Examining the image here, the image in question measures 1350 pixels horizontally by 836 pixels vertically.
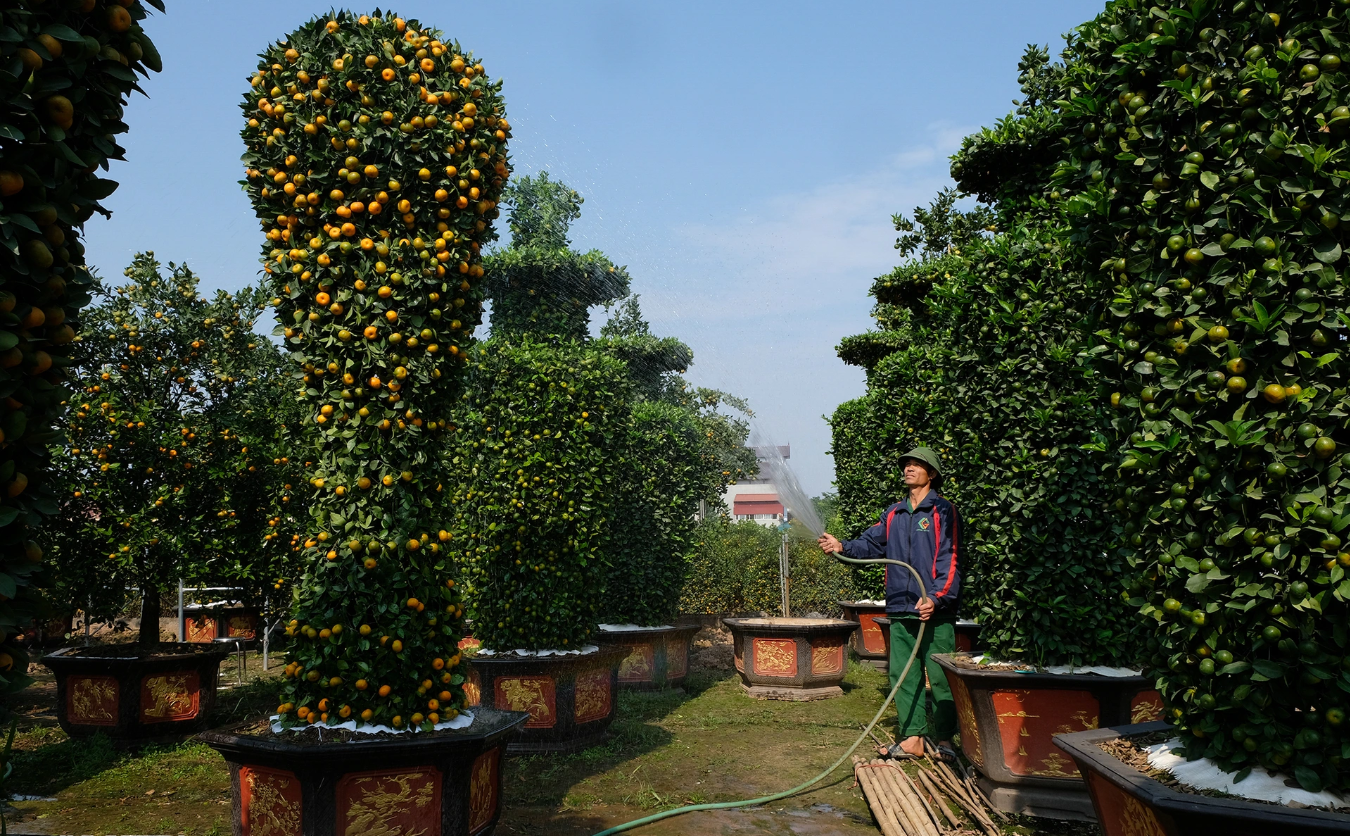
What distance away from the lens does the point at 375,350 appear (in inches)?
175

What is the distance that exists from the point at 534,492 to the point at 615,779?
8.71 feet

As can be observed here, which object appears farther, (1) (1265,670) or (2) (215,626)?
(2) (215,626)

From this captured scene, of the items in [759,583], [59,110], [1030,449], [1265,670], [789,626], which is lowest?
[759,583]

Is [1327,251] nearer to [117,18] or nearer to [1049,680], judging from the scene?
[1049,680]

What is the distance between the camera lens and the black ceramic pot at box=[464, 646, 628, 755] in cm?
737

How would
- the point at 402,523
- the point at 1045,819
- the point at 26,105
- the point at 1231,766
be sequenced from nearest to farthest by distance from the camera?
the point at 26,105 < the point at 1231,766 < the point at 402,523 < the point at 1045,819

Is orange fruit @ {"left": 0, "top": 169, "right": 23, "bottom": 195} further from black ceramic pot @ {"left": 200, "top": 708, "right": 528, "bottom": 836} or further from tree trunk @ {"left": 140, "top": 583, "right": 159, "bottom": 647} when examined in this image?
tree trunk @ {"left": 140, "top": 583, "right": 159, "bottom": 647}

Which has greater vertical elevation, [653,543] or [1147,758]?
[653,543]

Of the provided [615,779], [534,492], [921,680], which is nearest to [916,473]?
[921,680]

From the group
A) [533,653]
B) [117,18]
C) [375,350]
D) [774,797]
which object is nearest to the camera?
[117,18]

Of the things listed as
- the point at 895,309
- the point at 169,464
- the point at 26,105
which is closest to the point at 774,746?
the point at 169,464

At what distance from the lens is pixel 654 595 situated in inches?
453

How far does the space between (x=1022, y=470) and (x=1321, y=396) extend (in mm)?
2959

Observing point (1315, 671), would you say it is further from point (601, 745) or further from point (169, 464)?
point (169, 464)
